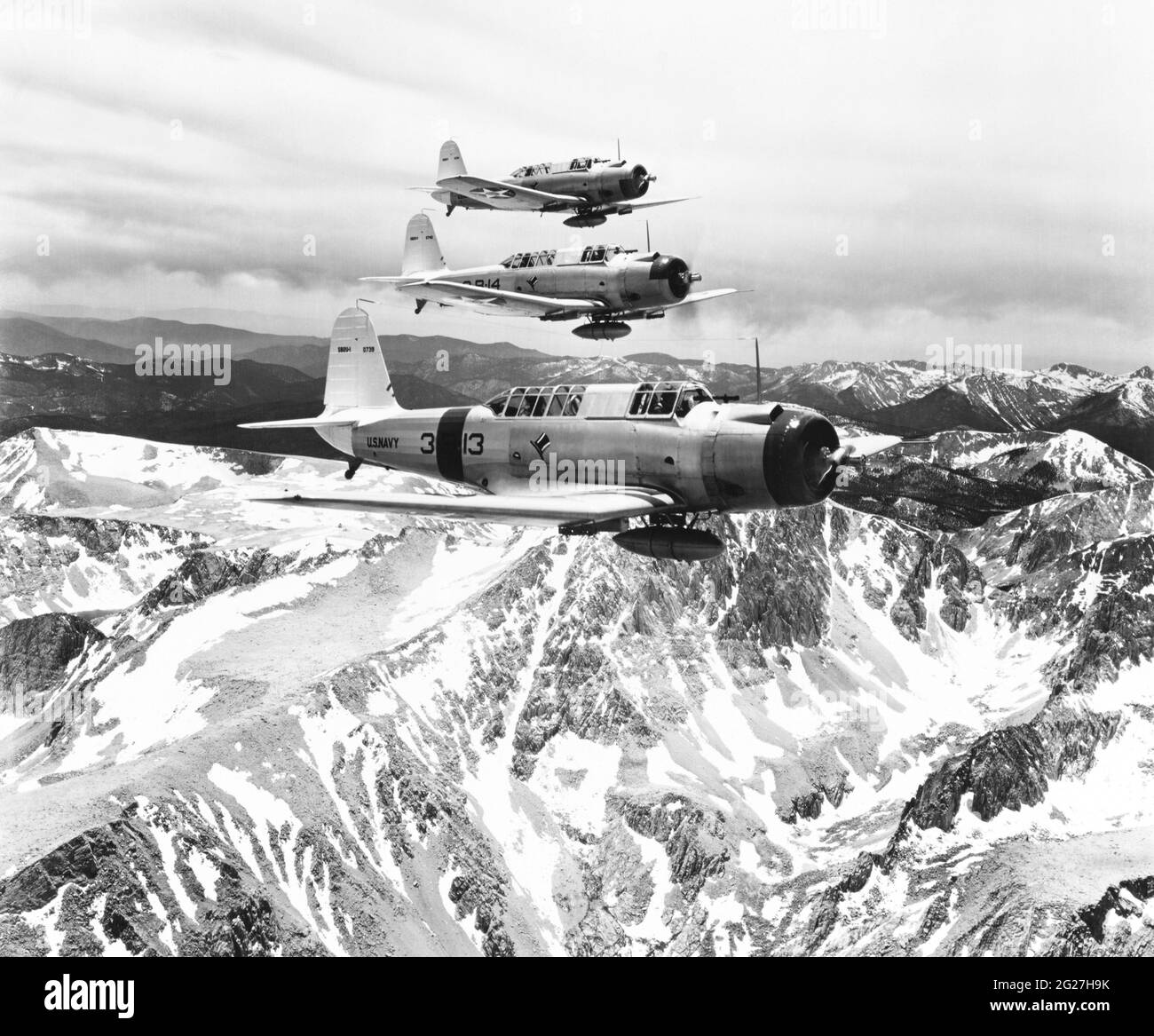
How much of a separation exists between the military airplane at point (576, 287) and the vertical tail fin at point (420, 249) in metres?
1.99

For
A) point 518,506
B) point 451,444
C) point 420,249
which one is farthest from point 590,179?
point 518,506

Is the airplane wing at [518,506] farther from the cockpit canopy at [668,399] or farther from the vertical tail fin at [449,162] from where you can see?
the vertical tail fin at [449,162]

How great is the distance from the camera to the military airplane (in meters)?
47.9

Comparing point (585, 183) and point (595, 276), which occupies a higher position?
point (585, 183)

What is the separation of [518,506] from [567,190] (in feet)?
71.6

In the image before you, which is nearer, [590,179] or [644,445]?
[644,445]

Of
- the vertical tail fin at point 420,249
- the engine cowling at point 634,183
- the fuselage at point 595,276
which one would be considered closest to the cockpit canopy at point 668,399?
the fuselage at point 595,276

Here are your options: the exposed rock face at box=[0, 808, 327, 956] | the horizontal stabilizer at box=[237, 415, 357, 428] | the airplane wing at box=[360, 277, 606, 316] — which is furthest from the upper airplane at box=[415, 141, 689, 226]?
the exposed rock face at box=[0, 808, 327, 956]

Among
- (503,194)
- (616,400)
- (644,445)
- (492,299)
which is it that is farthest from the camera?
(503,194)

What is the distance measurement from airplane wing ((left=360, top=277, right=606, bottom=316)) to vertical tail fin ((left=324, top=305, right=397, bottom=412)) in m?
5.19

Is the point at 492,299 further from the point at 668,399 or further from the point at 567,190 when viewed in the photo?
the point at 668,399

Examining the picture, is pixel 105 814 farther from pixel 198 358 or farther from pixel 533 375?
pixel 198 358

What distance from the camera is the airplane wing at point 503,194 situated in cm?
4888

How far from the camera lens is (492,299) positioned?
4925cm
